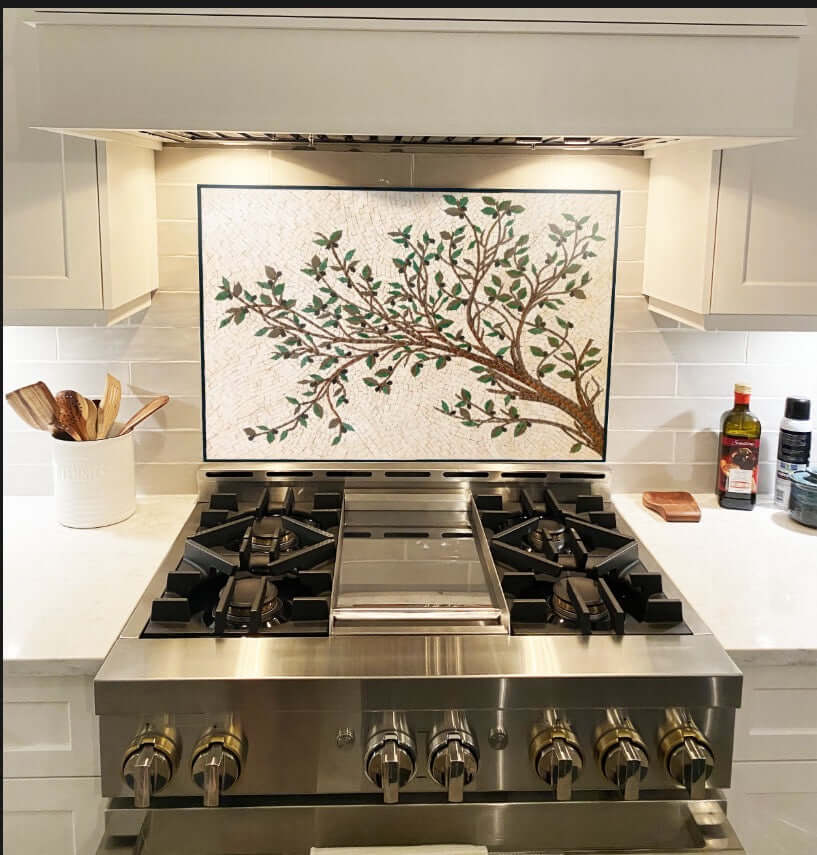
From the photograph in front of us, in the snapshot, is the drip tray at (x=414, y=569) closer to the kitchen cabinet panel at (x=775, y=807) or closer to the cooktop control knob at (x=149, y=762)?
the cooktop control knob at (x=149, y=762)

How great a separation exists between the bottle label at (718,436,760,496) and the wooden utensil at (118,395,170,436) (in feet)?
4.11

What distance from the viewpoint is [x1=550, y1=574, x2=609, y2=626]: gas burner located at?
161cm

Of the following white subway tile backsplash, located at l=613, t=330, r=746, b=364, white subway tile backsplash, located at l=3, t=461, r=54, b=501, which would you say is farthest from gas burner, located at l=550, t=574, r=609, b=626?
white subway tile backsplash, located at l=3, t=461, r=54, b=501

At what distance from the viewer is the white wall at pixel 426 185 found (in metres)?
2.05

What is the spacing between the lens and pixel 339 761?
1488 millimetres

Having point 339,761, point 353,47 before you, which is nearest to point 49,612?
point 339,761

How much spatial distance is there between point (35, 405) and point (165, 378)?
0.29 meters

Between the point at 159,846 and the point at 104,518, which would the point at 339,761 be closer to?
the point at 159,846

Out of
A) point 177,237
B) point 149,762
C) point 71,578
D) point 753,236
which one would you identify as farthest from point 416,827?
point 177,237

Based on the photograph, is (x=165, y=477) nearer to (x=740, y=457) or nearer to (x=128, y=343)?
(x=128, y=343)

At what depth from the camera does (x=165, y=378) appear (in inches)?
84.4

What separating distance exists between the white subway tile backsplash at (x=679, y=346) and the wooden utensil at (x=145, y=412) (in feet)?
3.32

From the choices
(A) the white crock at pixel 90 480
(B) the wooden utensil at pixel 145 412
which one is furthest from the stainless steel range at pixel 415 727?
(B) the wooden utensil at pixel 145 412

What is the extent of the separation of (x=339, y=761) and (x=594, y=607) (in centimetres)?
49
